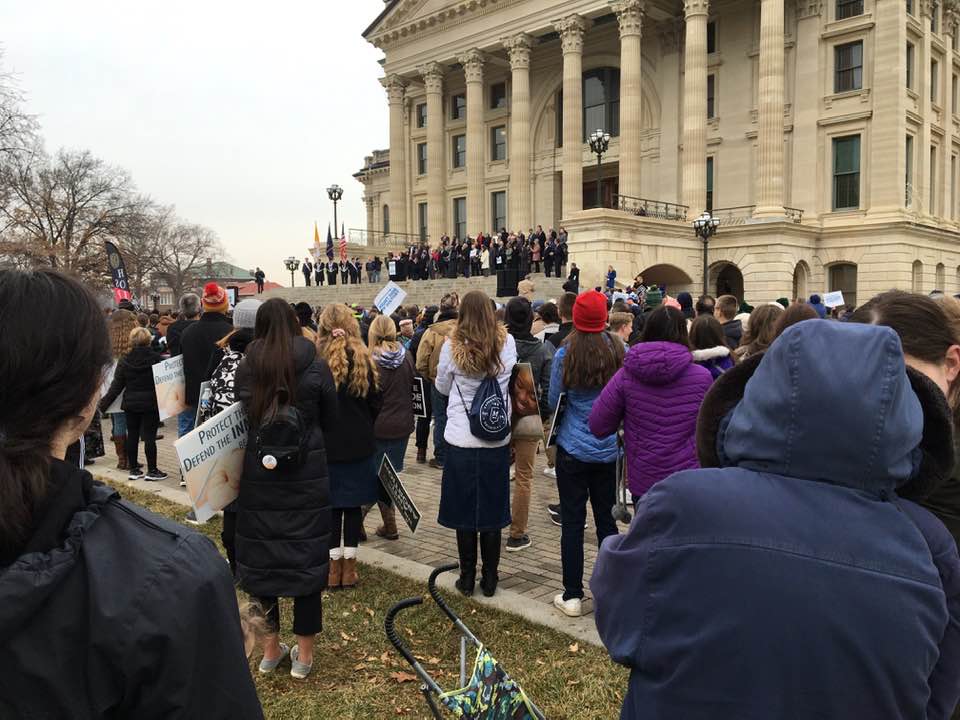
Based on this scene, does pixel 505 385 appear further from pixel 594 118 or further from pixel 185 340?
pixel 594 118

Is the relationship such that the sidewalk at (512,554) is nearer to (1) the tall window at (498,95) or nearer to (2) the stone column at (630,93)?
(2) the stone column at (630,93)

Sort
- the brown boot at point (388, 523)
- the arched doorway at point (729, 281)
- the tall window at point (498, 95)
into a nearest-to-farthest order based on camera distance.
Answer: the brown boot at point (388, 523) → the arched doorway at point (729, 281) → the tall window at point (498, 95)

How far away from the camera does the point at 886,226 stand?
1237 inches

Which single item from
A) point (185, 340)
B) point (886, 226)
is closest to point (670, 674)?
point (185, 340)

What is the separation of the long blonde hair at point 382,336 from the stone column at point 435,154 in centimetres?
3893

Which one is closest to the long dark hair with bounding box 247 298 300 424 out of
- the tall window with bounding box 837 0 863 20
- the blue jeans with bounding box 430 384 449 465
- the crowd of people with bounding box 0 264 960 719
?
the crowd of people with bounding box 0 264 960 719

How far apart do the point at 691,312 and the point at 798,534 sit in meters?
11.1

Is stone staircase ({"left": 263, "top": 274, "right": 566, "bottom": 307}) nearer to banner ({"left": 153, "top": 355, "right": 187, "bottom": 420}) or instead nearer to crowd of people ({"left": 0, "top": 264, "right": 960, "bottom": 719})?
banner ({"left": 153, "top": 355, "right": 187, "bottom": 420})

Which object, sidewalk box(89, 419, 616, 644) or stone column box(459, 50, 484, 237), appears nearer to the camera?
sidewalk box(89, 419, 616, 644)

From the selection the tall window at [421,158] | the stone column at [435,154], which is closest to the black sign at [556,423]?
the stone column at [435,154]

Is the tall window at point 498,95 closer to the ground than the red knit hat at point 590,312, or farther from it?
farther from it

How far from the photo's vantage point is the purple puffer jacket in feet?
15.8

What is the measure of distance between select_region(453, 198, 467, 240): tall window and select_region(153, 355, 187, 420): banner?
135 ft

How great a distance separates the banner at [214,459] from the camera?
4234 millimetres
